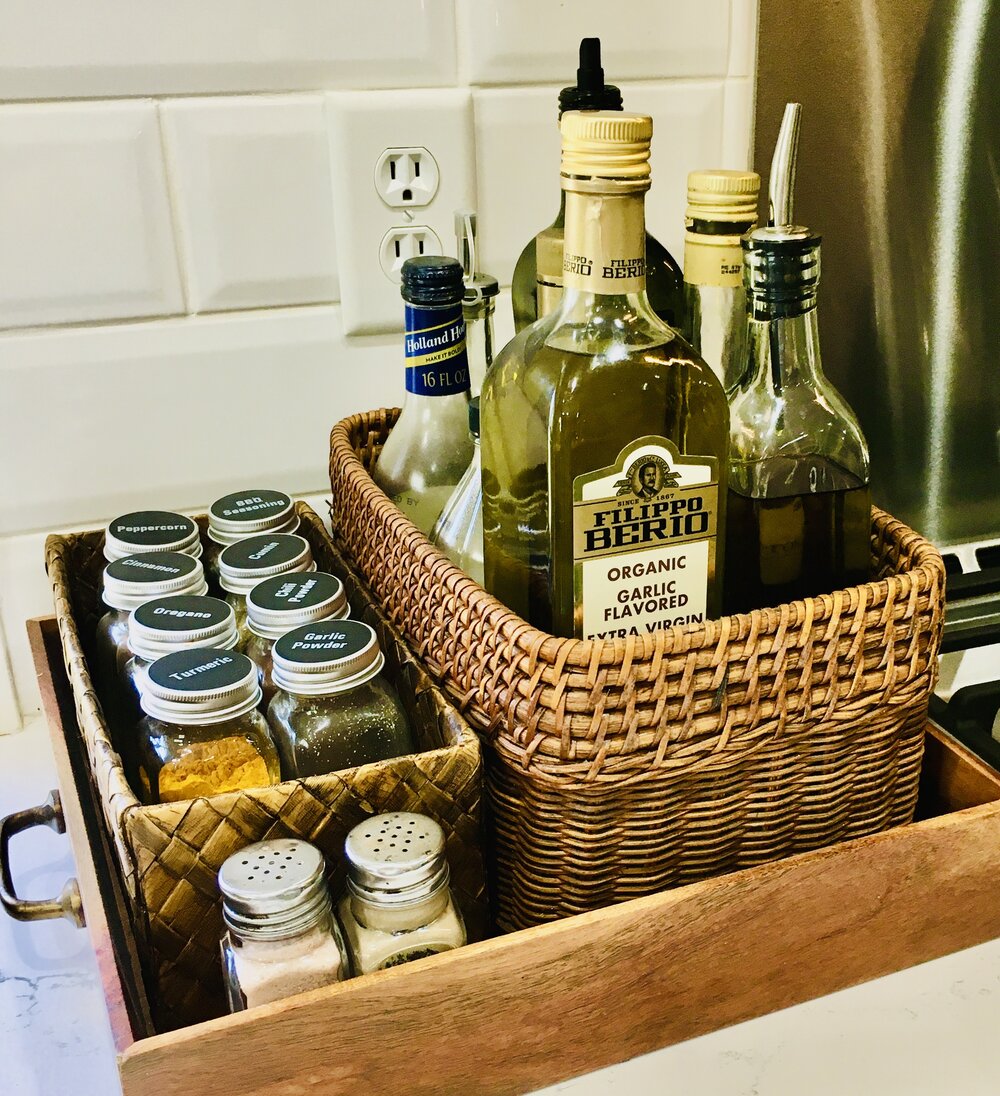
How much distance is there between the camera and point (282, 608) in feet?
1.94

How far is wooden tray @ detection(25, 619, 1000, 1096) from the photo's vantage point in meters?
0.44

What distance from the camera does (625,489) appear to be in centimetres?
51

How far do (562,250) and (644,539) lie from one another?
7.1 inches

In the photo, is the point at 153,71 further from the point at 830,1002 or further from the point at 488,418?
the point at 830,1002

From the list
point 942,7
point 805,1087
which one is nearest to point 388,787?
point 805,1087

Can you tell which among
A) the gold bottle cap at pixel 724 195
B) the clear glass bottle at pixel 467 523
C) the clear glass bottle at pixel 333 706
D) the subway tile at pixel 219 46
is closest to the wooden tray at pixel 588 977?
the clear glass bottle at pixel 333 706

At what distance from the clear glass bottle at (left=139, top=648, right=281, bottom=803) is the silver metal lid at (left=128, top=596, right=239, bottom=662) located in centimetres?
2

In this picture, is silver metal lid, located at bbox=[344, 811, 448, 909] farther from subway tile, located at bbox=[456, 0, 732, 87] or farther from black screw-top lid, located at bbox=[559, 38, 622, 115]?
subway tile, located at bbox=[456, 0, 732, 87]

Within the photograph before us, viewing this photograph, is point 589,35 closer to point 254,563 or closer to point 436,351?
point 436,351

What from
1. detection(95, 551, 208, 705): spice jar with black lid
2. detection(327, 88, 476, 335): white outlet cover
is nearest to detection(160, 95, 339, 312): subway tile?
detection(327, 88, 476, 335): white outlet cover

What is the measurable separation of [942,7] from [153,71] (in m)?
0.62

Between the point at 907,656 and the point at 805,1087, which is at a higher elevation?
the point at 907,656

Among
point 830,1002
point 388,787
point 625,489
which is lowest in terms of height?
point 830,1002

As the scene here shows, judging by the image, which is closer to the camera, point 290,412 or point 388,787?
point 388,787
